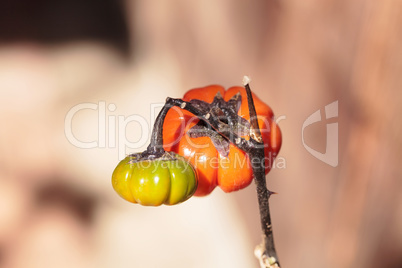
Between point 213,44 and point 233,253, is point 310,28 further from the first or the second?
point 233,253

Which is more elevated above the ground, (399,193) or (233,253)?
(399,193)

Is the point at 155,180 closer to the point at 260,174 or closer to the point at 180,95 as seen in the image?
the point at 260,174

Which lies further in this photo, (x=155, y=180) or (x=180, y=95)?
(x=180, y=95)

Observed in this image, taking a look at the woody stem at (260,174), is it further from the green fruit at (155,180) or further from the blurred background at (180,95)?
the blurred background at (180,95)

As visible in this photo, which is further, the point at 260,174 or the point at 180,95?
the point at 180,95

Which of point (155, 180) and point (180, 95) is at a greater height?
point (180, 95)

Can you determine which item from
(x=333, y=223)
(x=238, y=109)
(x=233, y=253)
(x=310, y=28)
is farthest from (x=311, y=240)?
(x=238, y=109)

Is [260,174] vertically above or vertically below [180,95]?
below

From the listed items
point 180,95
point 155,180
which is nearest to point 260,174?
point 155,180

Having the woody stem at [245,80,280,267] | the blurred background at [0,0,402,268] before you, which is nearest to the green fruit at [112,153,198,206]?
the woody stem at [245,80,280,267]
